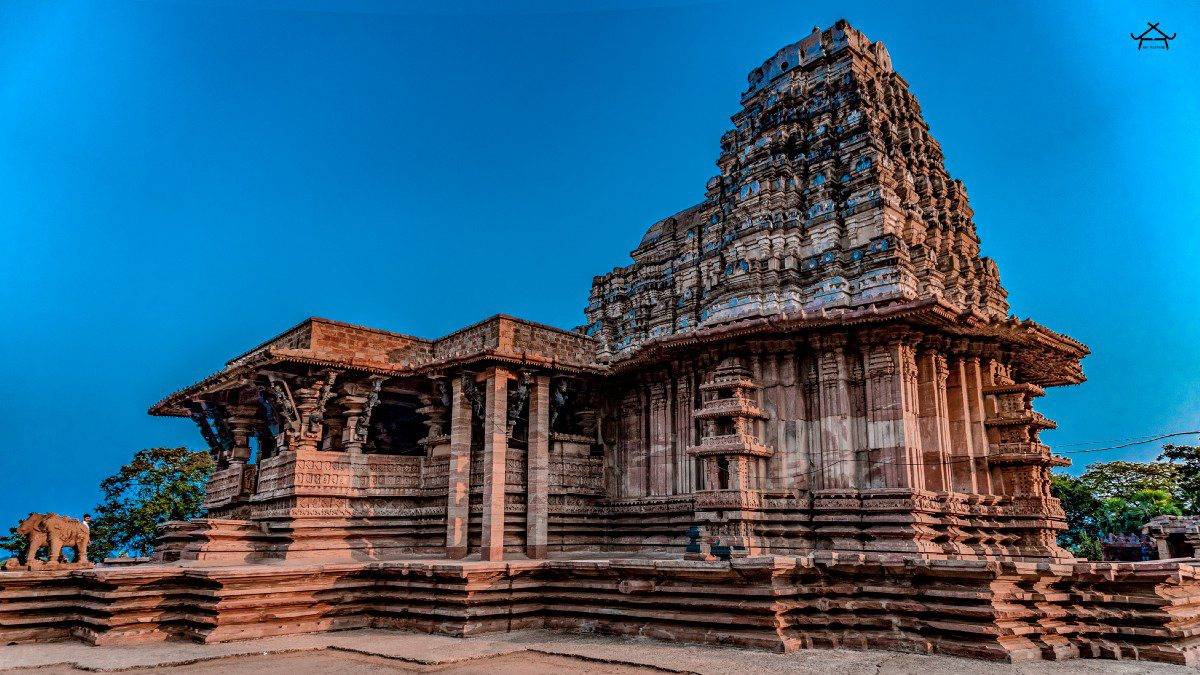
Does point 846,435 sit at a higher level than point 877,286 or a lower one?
lower

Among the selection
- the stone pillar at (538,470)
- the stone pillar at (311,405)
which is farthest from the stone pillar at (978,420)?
the stone pillar at (311,405)

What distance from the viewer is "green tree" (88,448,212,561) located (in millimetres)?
28609

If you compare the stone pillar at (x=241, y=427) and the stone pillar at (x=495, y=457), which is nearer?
the stone pillar at (x=495, y=457)

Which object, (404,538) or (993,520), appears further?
(404,538)

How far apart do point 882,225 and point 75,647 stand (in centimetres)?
1445

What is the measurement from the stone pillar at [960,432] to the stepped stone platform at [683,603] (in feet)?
9.91

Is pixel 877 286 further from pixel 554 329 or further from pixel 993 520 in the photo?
pixel 554 329

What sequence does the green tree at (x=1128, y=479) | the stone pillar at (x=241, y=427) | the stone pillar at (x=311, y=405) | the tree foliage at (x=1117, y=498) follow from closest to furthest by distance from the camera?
1. the stone pillar at (x=311, y=405)
2. the stone pillar at (x=241, y=427)
3. the tree foliage at (x=1117, y=498)
4. the green tree at (x=1128, y=479)

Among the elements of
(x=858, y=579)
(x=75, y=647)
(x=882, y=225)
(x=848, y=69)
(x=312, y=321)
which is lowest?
(x=75, y=647)

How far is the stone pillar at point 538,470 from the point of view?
15.4m

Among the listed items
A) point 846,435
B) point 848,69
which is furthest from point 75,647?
point 848,69

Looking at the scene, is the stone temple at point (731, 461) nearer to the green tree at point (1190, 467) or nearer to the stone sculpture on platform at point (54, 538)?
the stone sculpture on platform at point (54, 538)

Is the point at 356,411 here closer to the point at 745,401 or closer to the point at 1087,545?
the point at 745,401

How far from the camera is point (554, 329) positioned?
17.2 metres
